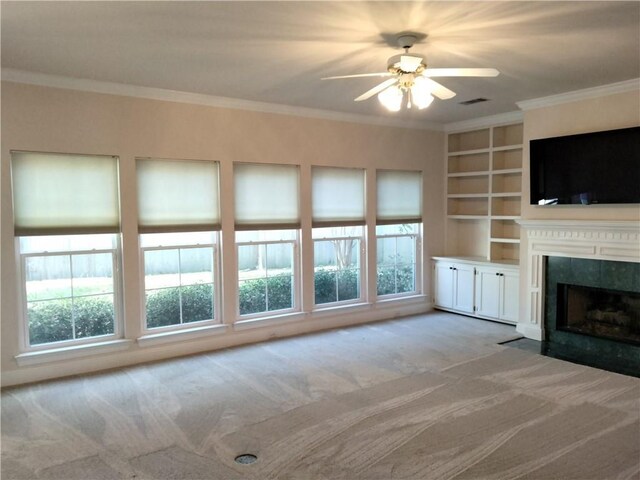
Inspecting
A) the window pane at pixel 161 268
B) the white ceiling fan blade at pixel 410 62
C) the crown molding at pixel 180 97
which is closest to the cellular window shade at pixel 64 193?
the window pane at pixel 161 268

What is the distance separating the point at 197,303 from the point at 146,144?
1717 mm

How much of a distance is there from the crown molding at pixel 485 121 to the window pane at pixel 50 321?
17.3ft

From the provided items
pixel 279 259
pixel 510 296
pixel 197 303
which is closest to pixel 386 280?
pixel 510 296

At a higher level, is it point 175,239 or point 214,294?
point 175,239

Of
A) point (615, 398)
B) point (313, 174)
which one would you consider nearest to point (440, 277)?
point (313, 174)

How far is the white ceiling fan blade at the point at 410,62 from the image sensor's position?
3.09 m

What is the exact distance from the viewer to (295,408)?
373 cm

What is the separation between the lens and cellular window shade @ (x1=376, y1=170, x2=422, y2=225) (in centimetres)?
654

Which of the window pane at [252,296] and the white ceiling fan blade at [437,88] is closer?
the white ceiling fan blade at [437,88]

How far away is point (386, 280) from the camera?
6.73 m

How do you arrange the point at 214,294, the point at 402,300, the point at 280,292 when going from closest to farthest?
1. the point at 214,294
2. the point at 280,292
3. the point at 402,300

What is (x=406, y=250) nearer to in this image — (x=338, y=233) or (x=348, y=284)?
(x=348, y=284)

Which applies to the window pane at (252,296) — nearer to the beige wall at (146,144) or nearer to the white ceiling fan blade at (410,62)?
the beige wall at (146,144)

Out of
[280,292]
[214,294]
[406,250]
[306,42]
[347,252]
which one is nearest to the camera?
[306,42]
